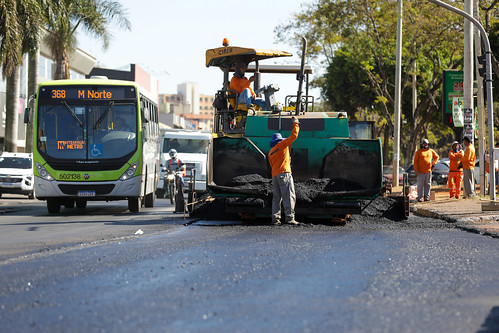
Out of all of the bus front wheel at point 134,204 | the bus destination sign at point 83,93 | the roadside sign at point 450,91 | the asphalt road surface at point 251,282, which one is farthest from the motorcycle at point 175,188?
the roadside sign at point 450,91

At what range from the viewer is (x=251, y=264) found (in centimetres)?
911

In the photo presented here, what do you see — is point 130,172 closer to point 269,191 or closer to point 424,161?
point 269,191

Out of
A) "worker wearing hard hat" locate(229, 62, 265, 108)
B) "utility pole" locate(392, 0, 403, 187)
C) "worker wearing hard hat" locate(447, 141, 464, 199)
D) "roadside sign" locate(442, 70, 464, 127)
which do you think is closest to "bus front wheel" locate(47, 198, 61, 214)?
"worker wearing hard hat" locate(229, 62, 265, 108)

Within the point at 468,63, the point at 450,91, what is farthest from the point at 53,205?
the point at 450,91

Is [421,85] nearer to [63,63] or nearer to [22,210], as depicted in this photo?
[63,63]

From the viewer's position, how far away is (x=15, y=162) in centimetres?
3234

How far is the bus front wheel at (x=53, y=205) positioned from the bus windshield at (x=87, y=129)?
4.29ft

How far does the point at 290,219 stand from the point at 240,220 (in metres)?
1.87

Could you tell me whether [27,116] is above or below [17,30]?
below

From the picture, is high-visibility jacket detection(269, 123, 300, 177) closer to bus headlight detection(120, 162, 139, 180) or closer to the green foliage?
bus headlight detection(120, 162, 139, 180)

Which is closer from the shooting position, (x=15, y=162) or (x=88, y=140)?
(x=88, y=140)

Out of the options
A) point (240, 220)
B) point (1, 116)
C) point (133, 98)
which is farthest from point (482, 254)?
point (1, 116)

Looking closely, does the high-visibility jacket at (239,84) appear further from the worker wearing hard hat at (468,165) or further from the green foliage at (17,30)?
the green foliage at (17,30)

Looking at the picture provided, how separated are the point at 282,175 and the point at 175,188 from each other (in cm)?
1119
